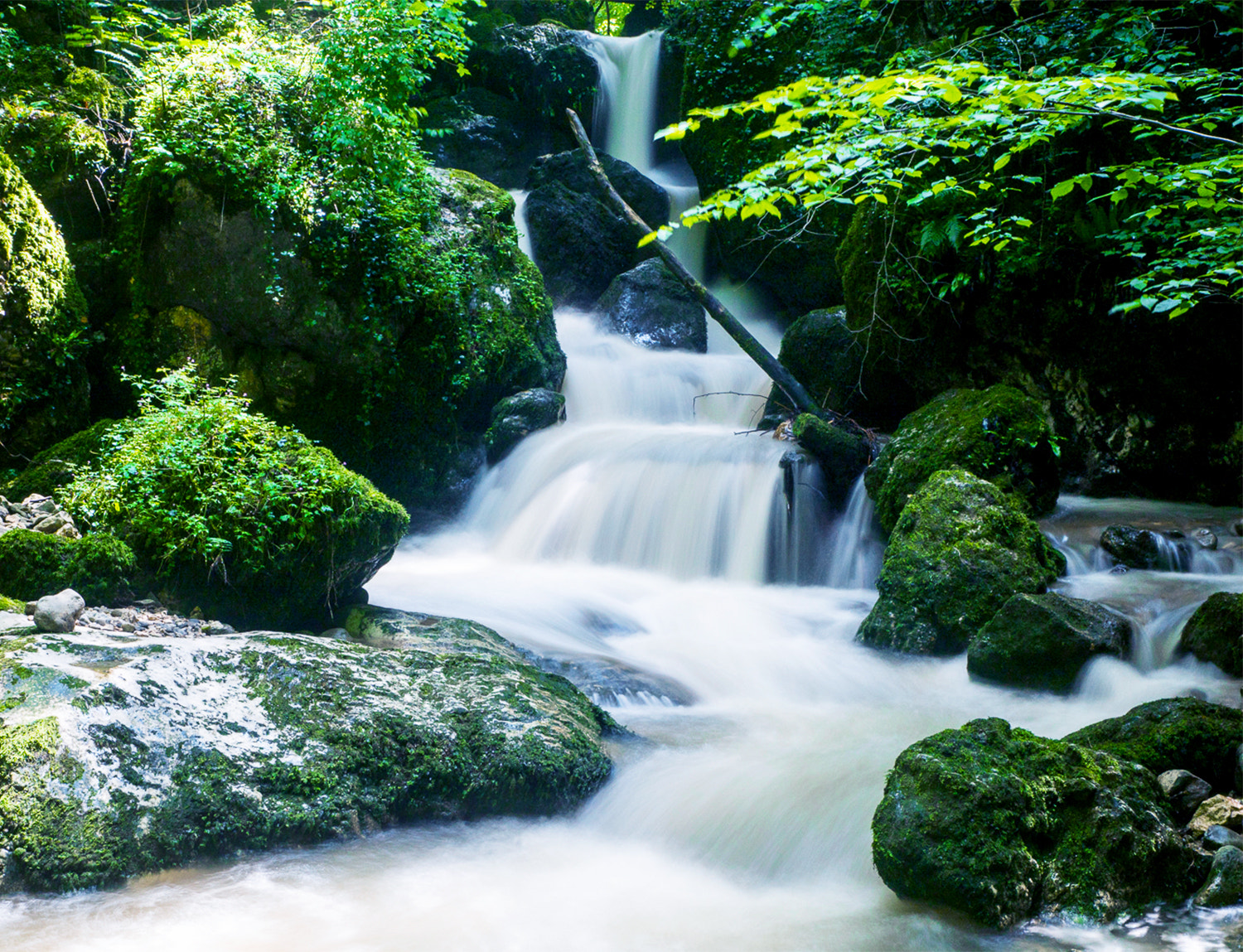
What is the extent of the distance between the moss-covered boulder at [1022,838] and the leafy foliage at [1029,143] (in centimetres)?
243

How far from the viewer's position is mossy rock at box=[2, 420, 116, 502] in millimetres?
5742

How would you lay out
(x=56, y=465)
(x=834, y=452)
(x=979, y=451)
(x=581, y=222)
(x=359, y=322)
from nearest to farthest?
(x=56, y=465) < (x=979, y=451) < (x=359, y=322) < (x=834, y=452) < (x=581, y=222)

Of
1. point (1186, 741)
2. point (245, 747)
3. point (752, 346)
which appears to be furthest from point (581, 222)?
point (1186, 741)

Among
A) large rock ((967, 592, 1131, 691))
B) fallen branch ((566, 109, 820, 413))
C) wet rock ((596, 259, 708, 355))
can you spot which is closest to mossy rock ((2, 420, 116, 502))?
fallen branch ((566, 109, 820, 413))

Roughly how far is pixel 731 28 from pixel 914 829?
14.1 metres

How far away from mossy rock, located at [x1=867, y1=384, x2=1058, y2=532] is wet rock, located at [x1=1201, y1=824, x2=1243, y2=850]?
4.07 metres

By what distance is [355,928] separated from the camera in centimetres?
279

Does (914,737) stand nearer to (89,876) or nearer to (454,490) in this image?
(89,876)

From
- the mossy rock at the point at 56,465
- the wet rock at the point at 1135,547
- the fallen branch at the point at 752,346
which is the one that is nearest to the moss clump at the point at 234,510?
the mossy rock at the point at 56,465

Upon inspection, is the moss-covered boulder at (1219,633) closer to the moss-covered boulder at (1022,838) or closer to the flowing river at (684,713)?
the flowing river at (684,713)

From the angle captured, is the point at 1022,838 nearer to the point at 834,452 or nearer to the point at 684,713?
the point at 684,713

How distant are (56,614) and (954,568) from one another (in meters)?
5.37

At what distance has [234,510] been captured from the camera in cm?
500

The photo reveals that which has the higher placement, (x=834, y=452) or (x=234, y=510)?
(x=834, y=452)
